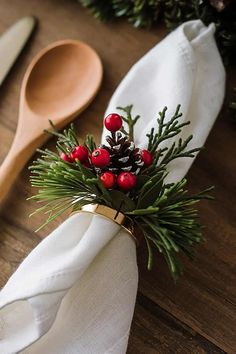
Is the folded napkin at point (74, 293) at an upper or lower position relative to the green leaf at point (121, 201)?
lower

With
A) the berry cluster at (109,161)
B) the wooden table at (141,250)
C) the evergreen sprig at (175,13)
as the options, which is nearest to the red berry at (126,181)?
the berry cluster at (109,161)

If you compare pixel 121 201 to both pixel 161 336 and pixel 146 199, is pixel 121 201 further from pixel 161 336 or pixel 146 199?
pixel 161 336

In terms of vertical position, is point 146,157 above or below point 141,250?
above

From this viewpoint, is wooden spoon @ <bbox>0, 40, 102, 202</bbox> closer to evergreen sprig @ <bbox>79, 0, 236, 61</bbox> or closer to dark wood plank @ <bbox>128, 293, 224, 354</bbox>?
evergreen sprig @ <bbox>79, 0, 236, 61</bbox>

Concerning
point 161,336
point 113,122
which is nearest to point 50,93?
point 113,122

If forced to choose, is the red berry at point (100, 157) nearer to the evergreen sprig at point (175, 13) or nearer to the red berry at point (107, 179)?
the red berry at point (107, 179)

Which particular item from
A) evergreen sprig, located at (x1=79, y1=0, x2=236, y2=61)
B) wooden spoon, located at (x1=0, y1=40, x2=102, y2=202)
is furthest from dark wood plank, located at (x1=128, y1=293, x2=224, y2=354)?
evergreen sprig, located at (x1=79, y1=0, x2=236, y2=61)
